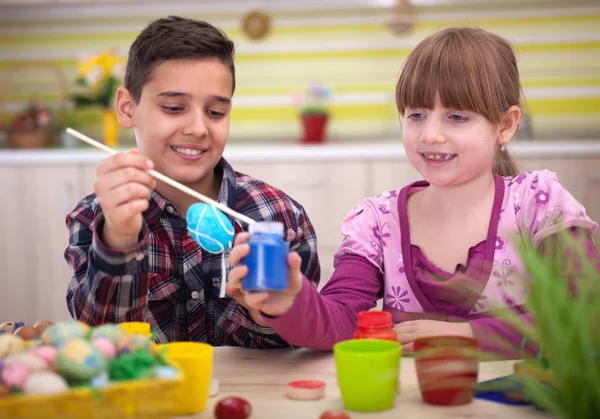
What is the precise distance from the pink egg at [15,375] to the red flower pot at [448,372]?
0.47m

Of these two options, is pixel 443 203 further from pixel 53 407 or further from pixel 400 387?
pixel 53 407

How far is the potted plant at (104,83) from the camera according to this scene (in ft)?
11.8

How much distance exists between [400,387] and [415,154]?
1.70 ft

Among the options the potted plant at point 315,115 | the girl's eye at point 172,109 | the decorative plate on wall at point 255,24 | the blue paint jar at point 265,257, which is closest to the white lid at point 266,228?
the blue paint jar at point 265,257

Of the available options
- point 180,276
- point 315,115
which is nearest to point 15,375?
point 180,276

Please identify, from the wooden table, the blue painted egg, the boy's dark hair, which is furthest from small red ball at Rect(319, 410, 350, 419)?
the boy's dark hair

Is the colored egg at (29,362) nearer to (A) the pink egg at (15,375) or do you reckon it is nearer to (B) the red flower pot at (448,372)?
(A) the pink egg at (15,375)

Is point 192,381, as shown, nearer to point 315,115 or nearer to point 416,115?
point 416,115

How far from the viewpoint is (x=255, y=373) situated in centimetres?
113

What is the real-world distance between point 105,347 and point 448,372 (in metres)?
0.41

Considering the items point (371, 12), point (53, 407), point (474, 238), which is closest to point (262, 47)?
point (371, 12)

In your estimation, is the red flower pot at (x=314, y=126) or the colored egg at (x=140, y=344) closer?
the colored egg at (x=140, y=344)

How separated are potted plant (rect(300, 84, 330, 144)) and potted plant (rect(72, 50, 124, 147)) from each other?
2.90 feet

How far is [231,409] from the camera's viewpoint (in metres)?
0.89
